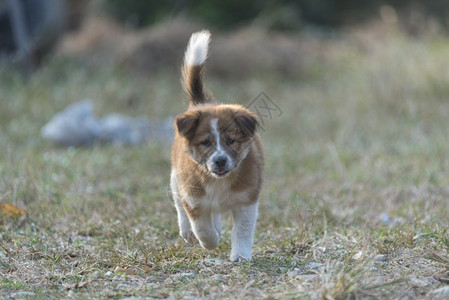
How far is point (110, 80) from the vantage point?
1400 centimetres

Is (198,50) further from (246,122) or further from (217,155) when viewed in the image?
(217,155)

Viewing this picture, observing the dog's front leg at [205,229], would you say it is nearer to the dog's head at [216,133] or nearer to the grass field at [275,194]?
the grass field at [275,194]

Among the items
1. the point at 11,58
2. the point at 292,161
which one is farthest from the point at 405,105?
the point at 11,58

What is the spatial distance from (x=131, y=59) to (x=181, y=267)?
11.2m

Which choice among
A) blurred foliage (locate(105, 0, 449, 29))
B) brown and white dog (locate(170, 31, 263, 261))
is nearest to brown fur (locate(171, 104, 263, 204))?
brown and white dog (locate(170, 31, 263, 261))

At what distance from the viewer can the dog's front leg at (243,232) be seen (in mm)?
5098

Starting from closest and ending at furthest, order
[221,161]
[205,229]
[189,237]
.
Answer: [221,161], [205,229], [189,237]

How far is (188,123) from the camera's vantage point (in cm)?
520

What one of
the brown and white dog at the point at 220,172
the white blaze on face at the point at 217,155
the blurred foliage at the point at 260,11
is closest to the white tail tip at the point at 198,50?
the brown and white dog at the point at 220,172

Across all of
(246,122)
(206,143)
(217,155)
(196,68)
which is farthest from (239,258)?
(196,68)

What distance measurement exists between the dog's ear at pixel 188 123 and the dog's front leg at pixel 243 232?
2.14 ft

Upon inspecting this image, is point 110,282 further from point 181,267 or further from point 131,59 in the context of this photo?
point 131,59

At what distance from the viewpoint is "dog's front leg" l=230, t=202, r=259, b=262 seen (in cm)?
510

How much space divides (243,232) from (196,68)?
1.52m
